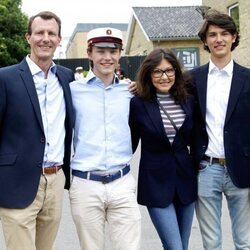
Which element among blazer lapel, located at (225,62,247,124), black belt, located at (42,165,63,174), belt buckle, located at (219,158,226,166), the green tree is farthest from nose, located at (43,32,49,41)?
the green tree

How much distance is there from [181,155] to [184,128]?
0.71 ft

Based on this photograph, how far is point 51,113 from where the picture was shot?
12.4ft

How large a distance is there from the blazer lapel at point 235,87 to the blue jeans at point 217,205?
1.48 ft

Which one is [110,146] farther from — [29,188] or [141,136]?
[29,188]

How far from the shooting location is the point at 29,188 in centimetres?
366

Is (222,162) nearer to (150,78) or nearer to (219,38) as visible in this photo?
(150,78)

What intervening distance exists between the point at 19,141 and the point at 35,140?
12cm

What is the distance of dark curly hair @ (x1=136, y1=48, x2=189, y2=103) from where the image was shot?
158 inches

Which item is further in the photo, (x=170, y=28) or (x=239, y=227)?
(x=170, y=28)

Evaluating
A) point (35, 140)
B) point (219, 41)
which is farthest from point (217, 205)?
point (35, 140)

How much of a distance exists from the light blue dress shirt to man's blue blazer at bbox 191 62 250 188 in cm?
59

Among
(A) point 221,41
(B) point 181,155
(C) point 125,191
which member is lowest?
(C) point 125,191

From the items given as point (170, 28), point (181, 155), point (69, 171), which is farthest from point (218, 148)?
point (170, 28)

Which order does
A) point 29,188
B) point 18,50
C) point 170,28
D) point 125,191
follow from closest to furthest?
point 29,188 < point 125,191 < point 18,50 < point 170,28
